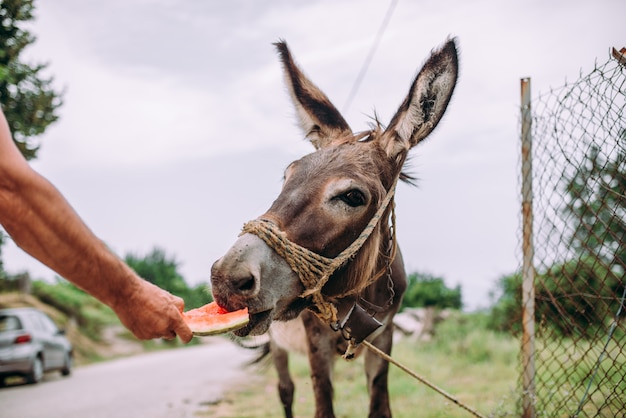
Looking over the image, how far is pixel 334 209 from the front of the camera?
2924mm

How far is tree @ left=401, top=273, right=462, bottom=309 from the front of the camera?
655 inches

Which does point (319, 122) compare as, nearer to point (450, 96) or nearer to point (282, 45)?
point (282, 45)

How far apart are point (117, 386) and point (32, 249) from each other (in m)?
9.59

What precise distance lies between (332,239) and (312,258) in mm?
200

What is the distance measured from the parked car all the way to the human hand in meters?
10.6

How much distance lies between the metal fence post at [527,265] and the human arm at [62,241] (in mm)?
3178

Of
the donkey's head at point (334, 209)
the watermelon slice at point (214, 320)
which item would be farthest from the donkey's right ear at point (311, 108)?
the watermelon slice at point (214, 320)

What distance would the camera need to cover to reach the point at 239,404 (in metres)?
7.63

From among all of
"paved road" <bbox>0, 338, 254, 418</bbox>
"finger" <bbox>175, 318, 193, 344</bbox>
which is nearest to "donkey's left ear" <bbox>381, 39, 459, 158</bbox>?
"finger" <bbox>175, 318, 193, 344</bbox>

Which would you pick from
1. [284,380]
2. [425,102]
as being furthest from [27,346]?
[425,102]

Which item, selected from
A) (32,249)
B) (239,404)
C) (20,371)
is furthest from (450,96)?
(20,371)

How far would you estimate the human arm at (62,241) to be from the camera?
1.66 meters

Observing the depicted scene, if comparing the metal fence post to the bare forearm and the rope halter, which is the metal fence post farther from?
the bare forearm

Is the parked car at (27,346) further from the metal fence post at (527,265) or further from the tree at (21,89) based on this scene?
the metal fence post at (527,265)
